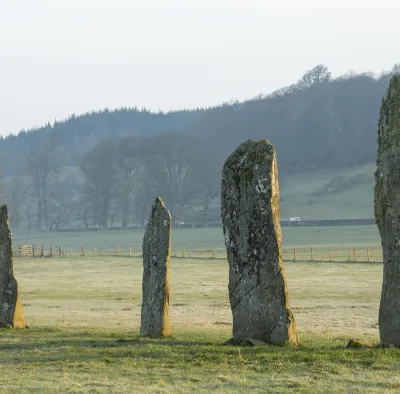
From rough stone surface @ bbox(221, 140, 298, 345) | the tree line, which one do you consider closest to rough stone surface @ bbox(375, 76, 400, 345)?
rough stone surface @ bbox(221, 140, 298, 345)

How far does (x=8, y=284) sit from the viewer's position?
83.0 ft

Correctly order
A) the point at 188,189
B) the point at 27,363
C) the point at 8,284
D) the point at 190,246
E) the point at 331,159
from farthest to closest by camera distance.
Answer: the point at 331,159 < the point at 188,189 < the point at 190,246 < the point at 8,284 < the point at 27,363

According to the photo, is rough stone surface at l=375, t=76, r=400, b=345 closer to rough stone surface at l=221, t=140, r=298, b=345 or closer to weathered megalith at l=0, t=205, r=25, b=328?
rough stone surface at l=221, t=140, r=298, b=345

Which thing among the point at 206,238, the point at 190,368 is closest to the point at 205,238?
the point at 206,238

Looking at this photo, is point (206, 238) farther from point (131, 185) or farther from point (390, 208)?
point (390, 208)

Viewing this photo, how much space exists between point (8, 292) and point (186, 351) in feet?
26.4

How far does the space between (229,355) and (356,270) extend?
3836 centimetres

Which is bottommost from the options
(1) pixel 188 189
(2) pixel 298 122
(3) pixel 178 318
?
(3) pixel 178 318

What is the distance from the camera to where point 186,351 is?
61.5ft

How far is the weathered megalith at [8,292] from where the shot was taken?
25.2 metres

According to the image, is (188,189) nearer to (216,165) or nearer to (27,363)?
(216,165)

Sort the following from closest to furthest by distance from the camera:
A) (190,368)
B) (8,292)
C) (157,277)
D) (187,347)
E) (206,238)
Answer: (190,368)
(187,347)
(157,277)
(8,292)
(206,238)

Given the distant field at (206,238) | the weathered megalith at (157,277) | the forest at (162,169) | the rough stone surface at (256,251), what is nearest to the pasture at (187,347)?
the weathered megalith at (157,277)

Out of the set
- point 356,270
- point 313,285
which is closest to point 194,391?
point 313,285
